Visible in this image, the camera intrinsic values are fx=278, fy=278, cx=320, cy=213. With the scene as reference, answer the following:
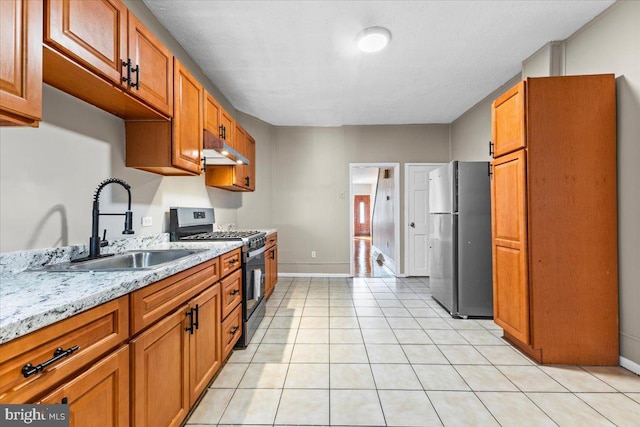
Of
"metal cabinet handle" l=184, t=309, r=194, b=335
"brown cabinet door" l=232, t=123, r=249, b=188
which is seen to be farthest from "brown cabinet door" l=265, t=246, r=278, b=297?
"metal cabinet handle" l=184, t=309, r=194, b=335

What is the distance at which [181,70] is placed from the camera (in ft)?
6.61

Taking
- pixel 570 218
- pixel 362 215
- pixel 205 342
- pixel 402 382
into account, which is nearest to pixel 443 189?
pixel 570 218

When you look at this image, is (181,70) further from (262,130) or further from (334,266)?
(334,266)

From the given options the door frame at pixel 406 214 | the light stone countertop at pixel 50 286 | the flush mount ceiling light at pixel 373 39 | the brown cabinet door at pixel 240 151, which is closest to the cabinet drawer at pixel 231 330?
the light stone countertop at pixel 50 286

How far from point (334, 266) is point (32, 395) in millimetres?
4397

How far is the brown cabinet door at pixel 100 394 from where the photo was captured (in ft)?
2.65

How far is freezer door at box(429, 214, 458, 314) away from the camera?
3.04 metres

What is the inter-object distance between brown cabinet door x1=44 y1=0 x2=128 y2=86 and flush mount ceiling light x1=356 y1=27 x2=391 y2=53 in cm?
175

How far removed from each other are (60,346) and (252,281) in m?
1.78

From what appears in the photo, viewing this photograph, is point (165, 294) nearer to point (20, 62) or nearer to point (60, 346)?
point (60, 346)

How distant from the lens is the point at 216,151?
248cm

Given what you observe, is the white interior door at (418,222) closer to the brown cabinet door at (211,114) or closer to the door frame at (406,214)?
the door frame at (406,214)

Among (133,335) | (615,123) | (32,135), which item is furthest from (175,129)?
(615,123)

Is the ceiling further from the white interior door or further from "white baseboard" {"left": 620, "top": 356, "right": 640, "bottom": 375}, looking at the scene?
"white baseboard" {"left": 620, "top": 356, "right": 640, "bottom": 375}
